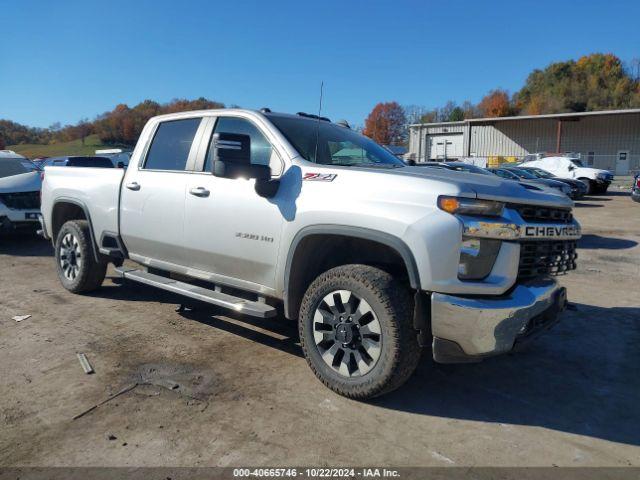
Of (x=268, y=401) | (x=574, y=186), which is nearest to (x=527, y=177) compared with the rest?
(x=574, y=186)

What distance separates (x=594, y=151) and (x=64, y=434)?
52624 millimetres

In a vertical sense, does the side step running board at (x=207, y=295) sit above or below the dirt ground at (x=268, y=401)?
above

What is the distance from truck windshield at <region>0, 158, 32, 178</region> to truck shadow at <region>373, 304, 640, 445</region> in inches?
358

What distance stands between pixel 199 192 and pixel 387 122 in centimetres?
8726

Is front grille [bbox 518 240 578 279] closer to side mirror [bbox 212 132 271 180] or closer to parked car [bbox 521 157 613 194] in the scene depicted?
side mirror [bbox 212 132 271 180]

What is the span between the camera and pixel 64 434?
298cm

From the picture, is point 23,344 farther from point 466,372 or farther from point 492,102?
point 492,102

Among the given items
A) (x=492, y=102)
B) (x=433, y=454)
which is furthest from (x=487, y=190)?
(x=492, y=102)

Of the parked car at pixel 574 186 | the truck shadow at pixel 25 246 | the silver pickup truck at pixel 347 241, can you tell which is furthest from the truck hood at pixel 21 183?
the parked car at pixel 574 186

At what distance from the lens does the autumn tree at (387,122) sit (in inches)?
3302

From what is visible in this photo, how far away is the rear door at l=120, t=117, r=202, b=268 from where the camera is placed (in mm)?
4512

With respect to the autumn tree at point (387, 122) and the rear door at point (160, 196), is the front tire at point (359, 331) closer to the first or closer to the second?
the rear door at point (160, 196)

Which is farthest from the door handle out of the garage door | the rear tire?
the garage door

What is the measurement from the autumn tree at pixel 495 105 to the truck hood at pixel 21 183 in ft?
282
